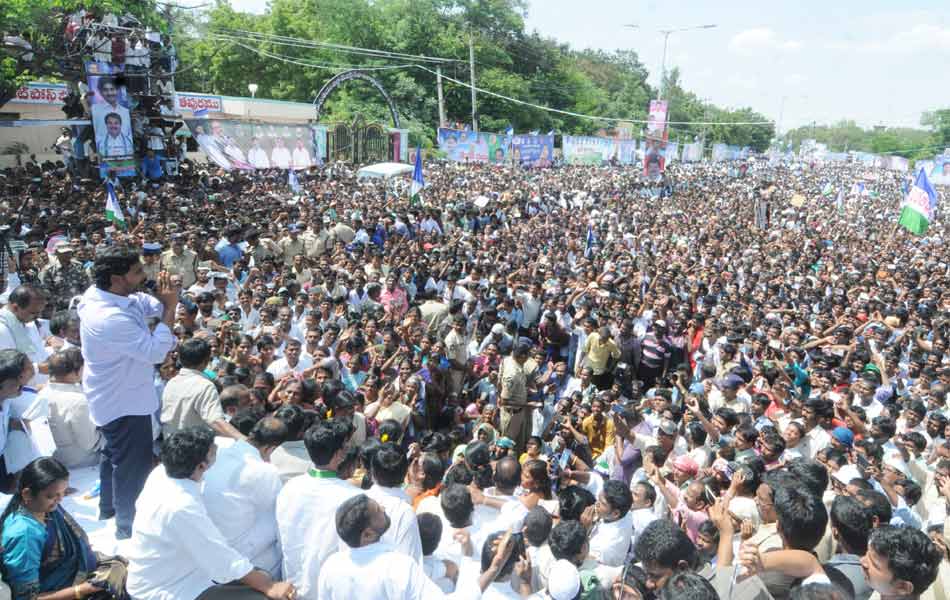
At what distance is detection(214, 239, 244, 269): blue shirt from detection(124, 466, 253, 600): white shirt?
623 cm

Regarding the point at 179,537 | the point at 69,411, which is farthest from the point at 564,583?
the point at 69,411

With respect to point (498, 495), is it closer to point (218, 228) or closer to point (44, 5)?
point (218, 228)

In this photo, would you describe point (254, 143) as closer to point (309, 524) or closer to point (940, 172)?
point (309, 524)

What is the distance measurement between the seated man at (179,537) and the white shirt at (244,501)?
0.17 metres

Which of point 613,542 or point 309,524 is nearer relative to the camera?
point 309,524

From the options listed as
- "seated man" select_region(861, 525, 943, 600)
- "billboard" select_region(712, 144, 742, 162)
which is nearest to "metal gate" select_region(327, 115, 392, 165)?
"seated man" select_region(861, 525, 943, 600)

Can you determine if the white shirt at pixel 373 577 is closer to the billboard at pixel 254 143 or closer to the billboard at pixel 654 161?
the billboard at pixel 254 143

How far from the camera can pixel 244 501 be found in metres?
2.57

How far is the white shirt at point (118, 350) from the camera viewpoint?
2924 mm

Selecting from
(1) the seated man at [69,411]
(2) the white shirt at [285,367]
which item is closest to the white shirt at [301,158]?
(2) the white shirt at [285,367]

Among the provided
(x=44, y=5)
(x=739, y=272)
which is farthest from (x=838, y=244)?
(x=44, y=5)

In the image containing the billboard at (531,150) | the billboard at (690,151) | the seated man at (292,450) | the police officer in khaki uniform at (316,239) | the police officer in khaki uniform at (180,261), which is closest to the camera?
the seated man at (292,450)

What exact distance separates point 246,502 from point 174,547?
1.10 feet

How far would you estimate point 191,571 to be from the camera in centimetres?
236
